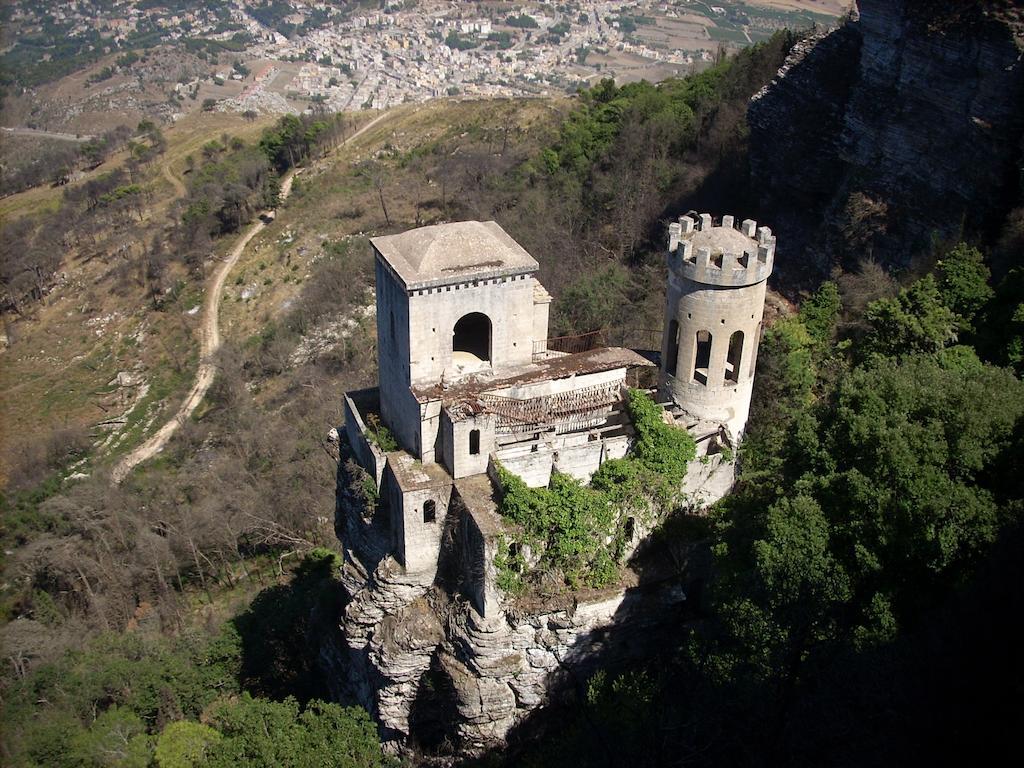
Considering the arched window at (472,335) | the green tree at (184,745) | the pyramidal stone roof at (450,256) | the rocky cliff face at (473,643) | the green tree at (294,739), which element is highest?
the pyramidal stone roof at (450,256)

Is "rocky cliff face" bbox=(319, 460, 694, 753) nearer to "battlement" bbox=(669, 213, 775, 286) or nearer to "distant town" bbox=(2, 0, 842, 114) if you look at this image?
"battlement" bbox=(669, 213, 775, 286)

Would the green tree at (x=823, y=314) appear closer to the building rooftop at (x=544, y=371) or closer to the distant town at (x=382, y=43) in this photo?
the building rooftop at (x=544, y=371)

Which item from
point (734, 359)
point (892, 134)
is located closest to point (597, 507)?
point (734, 359)

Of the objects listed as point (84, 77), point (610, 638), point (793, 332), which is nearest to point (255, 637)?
point (610, 638)

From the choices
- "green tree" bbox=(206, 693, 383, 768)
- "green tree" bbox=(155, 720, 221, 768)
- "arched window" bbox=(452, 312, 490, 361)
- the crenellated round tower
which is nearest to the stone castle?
the crenellated round tower

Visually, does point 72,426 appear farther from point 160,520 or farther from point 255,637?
point 255,637

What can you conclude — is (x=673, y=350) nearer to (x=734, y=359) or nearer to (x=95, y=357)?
(x=734, y=359)

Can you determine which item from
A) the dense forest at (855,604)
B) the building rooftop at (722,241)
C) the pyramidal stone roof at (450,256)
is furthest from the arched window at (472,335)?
the dense forest at (855,604)
